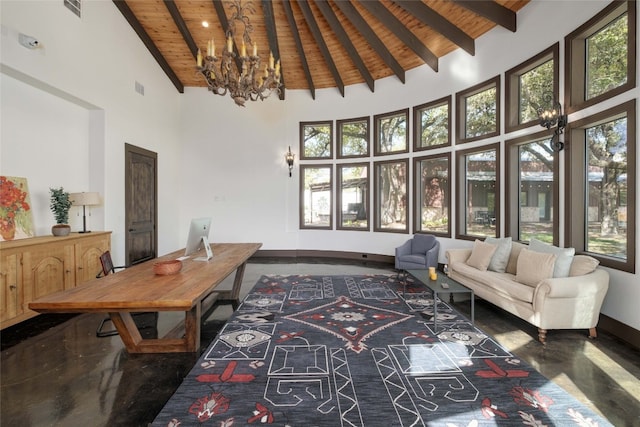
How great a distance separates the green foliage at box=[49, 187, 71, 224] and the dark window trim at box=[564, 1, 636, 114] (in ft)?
22.1

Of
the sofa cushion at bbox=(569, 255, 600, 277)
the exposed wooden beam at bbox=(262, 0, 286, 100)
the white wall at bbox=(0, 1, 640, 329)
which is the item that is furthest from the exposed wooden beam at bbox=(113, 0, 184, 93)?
the sofa cushion at bbox=(569, 255, 600, 277)

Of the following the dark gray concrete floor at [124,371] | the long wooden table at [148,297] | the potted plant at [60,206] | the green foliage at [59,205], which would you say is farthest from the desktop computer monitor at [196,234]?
the green foliage at [59,205]

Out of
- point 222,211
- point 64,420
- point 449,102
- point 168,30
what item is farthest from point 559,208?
point 168,30

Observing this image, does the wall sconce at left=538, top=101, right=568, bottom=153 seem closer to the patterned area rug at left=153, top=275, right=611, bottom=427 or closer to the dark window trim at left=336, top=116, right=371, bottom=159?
the patterned area rug at left=153, top=275, right=611, bottom=427

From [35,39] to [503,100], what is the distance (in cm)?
654

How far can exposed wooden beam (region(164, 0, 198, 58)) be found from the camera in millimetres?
5332

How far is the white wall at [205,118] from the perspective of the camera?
3.78 meters

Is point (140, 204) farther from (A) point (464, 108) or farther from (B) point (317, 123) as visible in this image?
(A) point (464, 108)

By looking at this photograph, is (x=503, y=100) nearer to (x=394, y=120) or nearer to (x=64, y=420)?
(x=394, y=120)

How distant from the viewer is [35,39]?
3.63 meters

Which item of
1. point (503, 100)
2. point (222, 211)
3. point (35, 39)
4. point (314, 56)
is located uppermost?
point (314, 56)

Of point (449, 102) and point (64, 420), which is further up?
point (449, 102)

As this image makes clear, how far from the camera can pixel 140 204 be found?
600 centimetres

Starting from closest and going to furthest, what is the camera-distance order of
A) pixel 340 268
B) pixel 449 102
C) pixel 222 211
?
pixel 449 102 → pixel 340 268 → pixel 222 211
